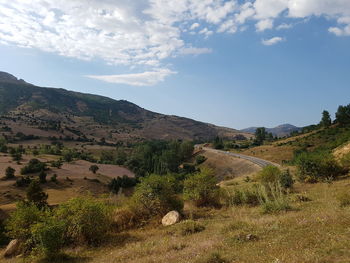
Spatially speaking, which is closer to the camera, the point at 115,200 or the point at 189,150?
the point at 115,200

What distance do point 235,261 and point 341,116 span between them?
3620 inches

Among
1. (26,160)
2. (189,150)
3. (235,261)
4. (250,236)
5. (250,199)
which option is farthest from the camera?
(189,150)

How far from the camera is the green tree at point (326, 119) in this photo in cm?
9166

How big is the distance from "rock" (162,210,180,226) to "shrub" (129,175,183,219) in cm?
109

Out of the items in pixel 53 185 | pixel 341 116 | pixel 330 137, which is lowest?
pixel 53 185

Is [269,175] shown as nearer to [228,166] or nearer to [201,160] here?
[228,166]

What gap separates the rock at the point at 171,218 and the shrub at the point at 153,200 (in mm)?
1093

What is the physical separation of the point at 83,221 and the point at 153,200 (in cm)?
486

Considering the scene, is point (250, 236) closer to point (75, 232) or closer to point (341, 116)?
point (75, 232)

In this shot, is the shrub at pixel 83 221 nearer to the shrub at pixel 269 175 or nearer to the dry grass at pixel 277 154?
the shrub at pixel 269 175

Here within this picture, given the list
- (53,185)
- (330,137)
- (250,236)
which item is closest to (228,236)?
(250,236)

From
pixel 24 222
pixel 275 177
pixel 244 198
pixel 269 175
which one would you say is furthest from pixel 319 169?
pixel 24 222

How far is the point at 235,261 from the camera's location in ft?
27.1

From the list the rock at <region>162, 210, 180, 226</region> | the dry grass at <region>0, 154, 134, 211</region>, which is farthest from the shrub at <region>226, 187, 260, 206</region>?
the dry grass at <region>0, 154, 134, 211</region>
